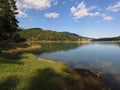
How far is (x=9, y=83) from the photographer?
55.1 feet

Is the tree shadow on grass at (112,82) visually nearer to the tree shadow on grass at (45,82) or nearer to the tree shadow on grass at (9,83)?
the tree shadow on grass at (45,82)

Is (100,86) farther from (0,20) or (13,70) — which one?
(0,20)

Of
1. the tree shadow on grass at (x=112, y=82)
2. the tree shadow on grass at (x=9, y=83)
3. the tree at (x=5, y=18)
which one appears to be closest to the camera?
the tree shadow on grass at (x=9, y=83)

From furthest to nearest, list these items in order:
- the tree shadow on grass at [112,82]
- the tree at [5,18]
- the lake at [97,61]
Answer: the tree at [5,18]
the lake at [97,61]
the tree shadow on grass at [112,82]

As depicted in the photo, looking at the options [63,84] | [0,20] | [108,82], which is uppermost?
[0,20]

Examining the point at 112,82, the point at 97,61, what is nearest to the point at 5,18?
the point at 97,61

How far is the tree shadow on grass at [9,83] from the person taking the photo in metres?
15.7

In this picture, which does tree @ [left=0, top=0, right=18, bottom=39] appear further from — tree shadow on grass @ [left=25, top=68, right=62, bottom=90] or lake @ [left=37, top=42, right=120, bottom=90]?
tree shadow on grass @ [left=25, top=68, right=62, bottom=90]

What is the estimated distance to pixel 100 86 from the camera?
74.8ft

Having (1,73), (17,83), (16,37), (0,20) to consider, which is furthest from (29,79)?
(16,37)

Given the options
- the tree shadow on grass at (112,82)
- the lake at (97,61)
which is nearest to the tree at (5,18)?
the lake at (97,61)

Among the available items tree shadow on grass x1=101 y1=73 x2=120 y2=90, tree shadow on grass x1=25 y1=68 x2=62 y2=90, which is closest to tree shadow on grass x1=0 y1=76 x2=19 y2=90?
tree shadow on grass x1=25 y1=68 x2=62 y2=90

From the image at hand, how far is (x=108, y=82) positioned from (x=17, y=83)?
49.4 ft

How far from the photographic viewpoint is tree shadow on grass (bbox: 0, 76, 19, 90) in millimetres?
15734
